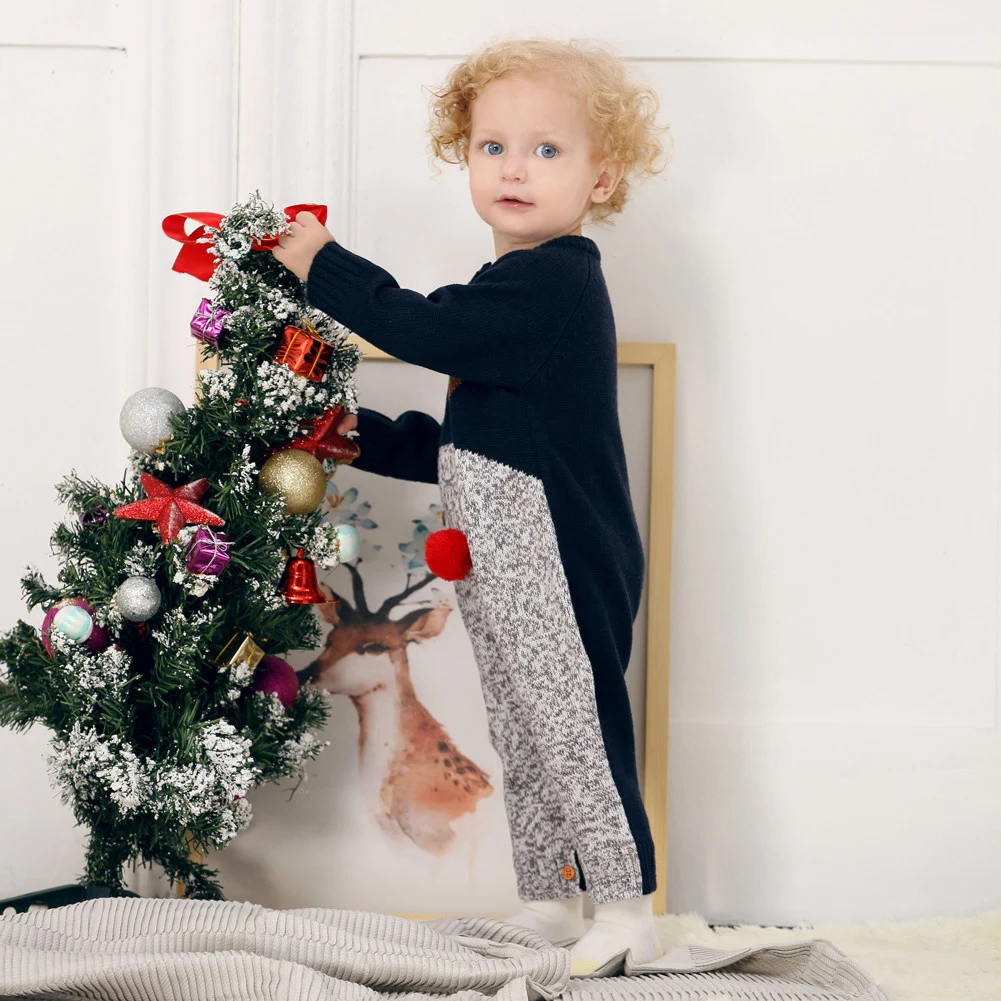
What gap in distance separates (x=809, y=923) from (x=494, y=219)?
0.91 meters

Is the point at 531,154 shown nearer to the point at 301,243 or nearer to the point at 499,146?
the point at 499,146

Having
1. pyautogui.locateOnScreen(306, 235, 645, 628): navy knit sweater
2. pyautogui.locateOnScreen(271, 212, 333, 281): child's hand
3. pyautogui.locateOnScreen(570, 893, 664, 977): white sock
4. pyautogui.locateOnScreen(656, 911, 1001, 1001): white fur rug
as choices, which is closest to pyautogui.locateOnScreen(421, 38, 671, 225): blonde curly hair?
pyautogui.locateOnScreen(306, 235, 645, 628): navy knit sweater

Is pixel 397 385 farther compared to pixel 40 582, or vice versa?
pixel 397 385

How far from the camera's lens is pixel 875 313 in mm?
1267

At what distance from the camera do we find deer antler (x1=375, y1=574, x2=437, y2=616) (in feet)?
4.14

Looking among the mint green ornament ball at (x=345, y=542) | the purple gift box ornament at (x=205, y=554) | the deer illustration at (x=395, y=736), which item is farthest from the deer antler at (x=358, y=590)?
the purple gift box ornament at (x=205, y=554)

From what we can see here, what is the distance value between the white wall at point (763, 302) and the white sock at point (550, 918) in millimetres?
200

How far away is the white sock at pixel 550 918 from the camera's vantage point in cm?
109

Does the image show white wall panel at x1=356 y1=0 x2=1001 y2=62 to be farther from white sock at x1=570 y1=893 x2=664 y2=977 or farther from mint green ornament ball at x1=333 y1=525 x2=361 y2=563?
white sock at x1=570 y1=893 x2=664 y2=977

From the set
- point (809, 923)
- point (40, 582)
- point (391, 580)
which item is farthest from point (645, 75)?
point (809, 923)

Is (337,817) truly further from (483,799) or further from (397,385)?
(397,385)

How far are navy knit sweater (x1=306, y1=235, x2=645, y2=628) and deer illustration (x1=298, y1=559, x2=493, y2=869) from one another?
1.01 feet

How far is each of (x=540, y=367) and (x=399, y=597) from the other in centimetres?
41

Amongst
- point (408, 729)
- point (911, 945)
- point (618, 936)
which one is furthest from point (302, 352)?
point (911, 945)
